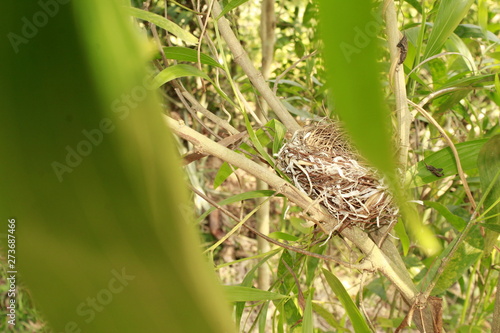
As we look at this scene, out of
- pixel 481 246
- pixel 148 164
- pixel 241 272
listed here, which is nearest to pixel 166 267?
pixel 148 164

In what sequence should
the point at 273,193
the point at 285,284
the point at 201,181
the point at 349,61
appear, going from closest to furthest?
1. the point at 349,61
2. the point at 273,193
3. the point at 285,284
4. the point at 201,181

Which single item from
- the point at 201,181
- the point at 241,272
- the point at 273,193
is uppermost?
the point at 201,181

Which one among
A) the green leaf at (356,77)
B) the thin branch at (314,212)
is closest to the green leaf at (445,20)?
the thin branch at (314,212)

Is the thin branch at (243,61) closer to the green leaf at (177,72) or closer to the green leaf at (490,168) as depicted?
the green leaf at (177,72)

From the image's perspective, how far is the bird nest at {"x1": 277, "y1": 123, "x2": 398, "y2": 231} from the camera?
1.65ft

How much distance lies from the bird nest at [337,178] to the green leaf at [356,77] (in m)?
0.42

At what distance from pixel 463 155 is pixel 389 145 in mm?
525

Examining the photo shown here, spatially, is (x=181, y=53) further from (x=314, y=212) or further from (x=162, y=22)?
(x=314, y=212)

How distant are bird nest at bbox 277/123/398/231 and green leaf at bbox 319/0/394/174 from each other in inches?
16.6

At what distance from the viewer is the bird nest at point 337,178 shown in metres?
0.50

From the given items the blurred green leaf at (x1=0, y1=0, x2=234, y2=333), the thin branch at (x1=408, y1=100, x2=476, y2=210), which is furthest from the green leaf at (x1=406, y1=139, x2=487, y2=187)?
the blurred green leaf at (x1=0, y1=0, x2=234, y2=333)

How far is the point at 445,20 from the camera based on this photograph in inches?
17.5

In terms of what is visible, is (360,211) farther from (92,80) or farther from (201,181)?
(201,181)

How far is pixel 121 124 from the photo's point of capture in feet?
0.19
